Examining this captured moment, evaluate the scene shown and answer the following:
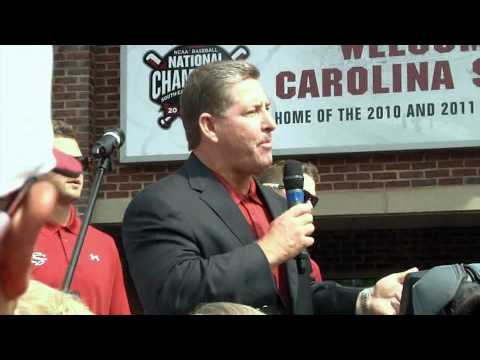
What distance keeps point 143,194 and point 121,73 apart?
16.2 feet

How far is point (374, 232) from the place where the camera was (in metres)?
8.15

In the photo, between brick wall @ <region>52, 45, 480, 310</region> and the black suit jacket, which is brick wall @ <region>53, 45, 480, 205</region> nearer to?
brick wall @ <region>52, 45, 480, 310</region>

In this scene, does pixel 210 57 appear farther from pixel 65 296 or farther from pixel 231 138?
pixel 65 296

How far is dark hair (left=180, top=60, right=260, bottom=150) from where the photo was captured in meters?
2.63

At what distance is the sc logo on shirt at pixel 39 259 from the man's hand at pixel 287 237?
4.90 ft

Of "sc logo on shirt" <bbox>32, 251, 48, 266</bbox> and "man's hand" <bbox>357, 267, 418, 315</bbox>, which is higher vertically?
"man's hand" <bbox>357, 267, 418, 315</bbox>

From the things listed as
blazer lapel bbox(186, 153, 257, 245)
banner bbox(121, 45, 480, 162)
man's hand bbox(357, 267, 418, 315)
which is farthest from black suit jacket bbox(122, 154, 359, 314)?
banner bbox(121, 45, 480, 162)

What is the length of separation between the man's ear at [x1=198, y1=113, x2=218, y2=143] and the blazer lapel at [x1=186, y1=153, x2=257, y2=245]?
0.35 feet

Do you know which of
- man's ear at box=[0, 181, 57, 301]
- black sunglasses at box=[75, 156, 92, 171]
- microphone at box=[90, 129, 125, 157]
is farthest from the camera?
black sunglasses at box=[75, 156, 92, 171]

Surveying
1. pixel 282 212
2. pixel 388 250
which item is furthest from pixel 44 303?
pixel 388 250

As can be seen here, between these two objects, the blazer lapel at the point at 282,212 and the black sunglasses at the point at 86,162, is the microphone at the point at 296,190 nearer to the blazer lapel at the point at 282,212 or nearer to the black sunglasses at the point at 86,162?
the blazer lapel at the point at 282,212
